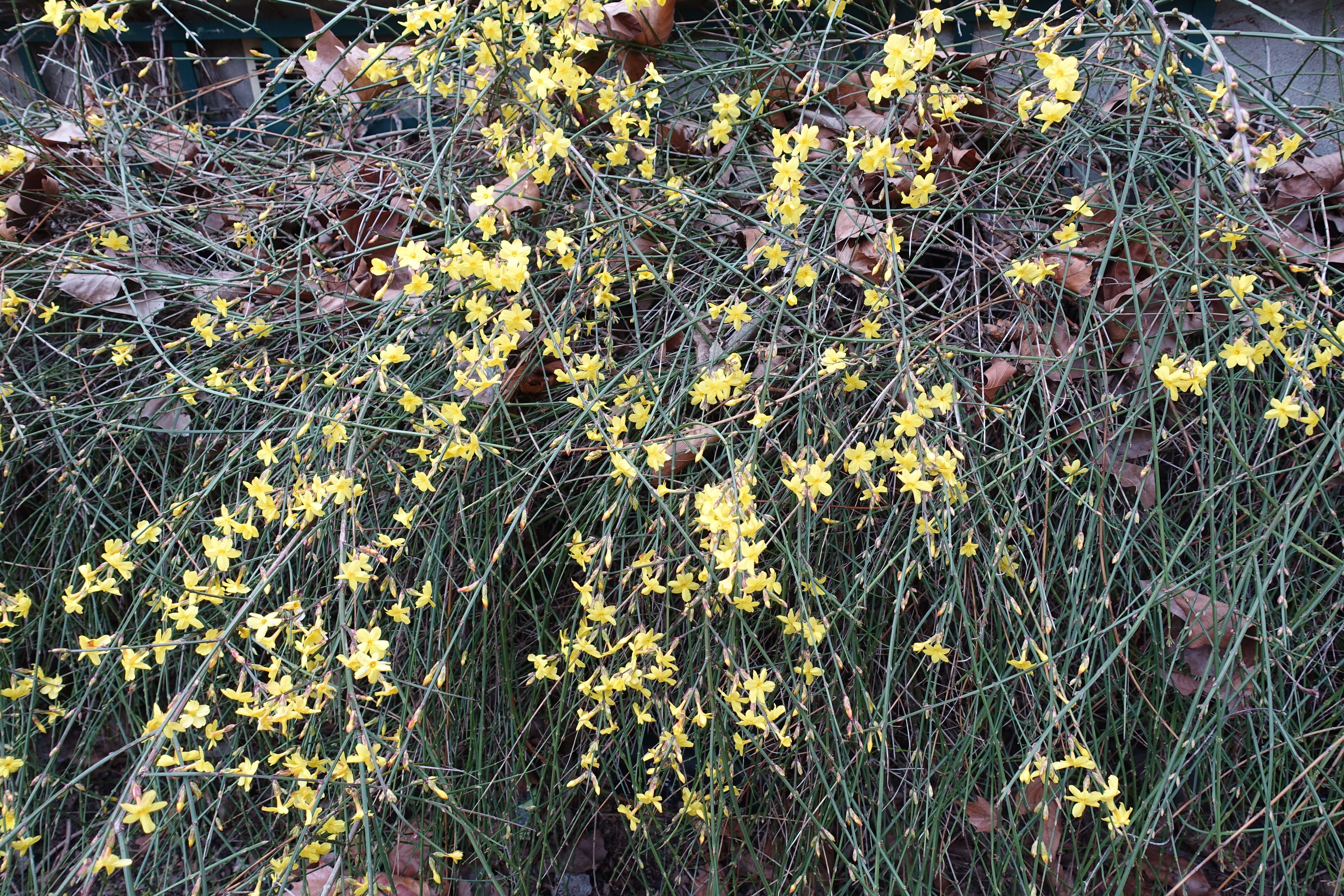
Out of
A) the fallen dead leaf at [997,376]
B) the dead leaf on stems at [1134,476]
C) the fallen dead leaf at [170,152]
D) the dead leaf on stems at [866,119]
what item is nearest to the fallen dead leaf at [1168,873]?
the dead leaf on stems at [1134,476]

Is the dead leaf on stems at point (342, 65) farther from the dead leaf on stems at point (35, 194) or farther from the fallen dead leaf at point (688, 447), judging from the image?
the fallen dead leaf at point (688, 447)

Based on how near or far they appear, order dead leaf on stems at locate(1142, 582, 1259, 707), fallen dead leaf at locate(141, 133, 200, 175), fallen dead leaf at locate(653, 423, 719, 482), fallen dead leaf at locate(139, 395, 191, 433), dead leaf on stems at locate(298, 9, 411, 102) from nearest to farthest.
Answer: dead leaf on stems at locate(1142, 582, 1259, 707), fallen dead leaf at locate(653, 423, 719, 482), fallen dead leaf at locate(139, 395, 191, 433), dead leaf on stems at locate(298, 9, 411, 102), fallen dead leaf at locate(141, 133, 200, 175)

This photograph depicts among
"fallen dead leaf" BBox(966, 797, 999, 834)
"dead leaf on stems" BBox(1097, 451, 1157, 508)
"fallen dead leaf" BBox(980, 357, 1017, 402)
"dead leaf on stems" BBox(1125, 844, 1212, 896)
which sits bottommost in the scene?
"dead leaf on stems" BBox(1125, 844, 1212, 896)

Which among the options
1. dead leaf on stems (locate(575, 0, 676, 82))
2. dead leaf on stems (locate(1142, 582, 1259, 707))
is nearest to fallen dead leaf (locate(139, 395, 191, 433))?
dead leaf on stems (locate(575, 0, 676, 82))

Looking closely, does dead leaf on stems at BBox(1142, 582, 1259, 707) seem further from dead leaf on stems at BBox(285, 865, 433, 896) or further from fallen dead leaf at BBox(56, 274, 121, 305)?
fallen dead leaf at BBox(56, 274, 121, 305)

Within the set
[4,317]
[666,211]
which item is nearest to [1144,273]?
[666,211]

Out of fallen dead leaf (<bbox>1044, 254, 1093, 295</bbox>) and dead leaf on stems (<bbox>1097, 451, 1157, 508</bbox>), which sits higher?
fallen dead leaf (<bbox>1044, 254, 1093, 295</bbox>)

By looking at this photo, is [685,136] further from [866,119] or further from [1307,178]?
[1307,178]

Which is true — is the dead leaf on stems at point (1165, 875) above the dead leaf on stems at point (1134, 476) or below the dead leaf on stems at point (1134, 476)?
below

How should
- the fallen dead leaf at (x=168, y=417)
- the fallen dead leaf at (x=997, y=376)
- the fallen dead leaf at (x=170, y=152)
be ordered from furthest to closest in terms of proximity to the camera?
the fallen dead leaf at (x=170, y=152)
the fallen dead leaf at (x=168, y=417)
the fallen dead leaf at (x=997, y=376)

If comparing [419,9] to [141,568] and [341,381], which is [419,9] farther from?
[141,568]

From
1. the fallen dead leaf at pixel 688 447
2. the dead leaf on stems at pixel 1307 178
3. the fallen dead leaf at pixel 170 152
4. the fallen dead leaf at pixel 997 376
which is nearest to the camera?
the fallen dead leaf at pixel 688 447

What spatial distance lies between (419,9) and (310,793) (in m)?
1.29

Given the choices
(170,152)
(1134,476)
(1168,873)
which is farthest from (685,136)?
(1168,873)
